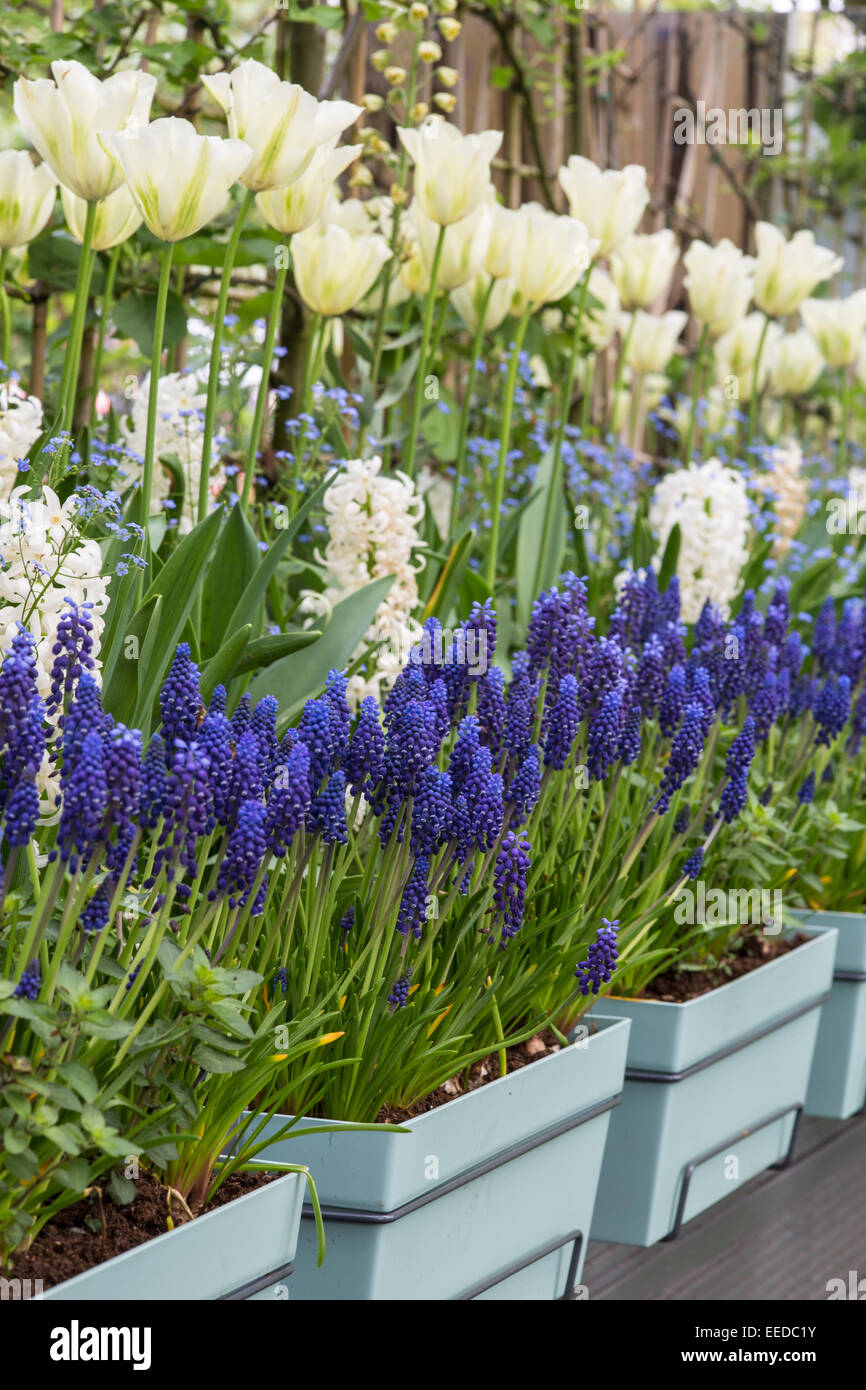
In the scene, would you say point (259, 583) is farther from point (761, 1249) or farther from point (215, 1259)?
point (761, 1249)

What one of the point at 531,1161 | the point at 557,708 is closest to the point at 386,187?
the point at 557,708

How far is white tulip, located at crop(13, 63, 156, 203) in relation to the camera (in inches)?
54.7

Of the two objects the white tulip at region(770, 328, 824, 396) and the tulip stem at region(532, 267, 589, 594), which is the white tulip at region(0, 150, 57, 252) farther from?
the white tulip at region(770, 328, 824, 396)

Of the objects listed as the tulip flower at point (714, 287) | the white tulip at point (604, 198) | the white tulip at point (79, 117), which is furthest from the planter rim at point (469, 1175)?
the tulip flower at point (714, 287)

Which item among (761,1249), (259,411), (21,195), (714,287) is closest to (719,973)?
(761,1249)

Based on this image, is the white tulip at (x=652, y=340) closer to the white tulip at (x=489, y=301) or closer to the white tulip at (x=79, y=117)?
the white tulip at (x=489, y=301)

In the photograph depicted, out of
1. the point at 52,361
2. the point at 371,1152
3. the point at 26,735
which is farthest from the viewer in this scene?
the point at 52,361

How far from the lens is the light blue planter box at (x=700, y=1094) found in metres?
1.67

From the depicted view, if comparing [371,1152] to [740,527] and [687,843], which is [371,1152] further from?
[740,527]

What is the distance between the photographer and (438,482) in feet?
10.0

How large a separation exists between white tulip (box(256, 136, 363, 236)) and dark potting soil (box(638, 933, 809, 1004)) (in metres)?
1.00

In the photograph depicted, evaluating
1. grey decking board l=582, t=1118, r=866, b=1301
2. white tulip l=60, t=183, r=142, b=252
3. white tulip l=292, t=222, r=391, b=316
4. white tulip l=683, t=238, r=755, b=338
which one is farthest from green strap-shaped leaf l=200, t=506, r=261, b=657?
white tulip l=683, t=238, r=755, b=338

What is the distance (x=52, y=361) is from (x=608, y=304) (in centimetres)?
112

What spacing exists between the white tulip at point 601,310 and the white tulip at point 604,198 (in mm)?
476
